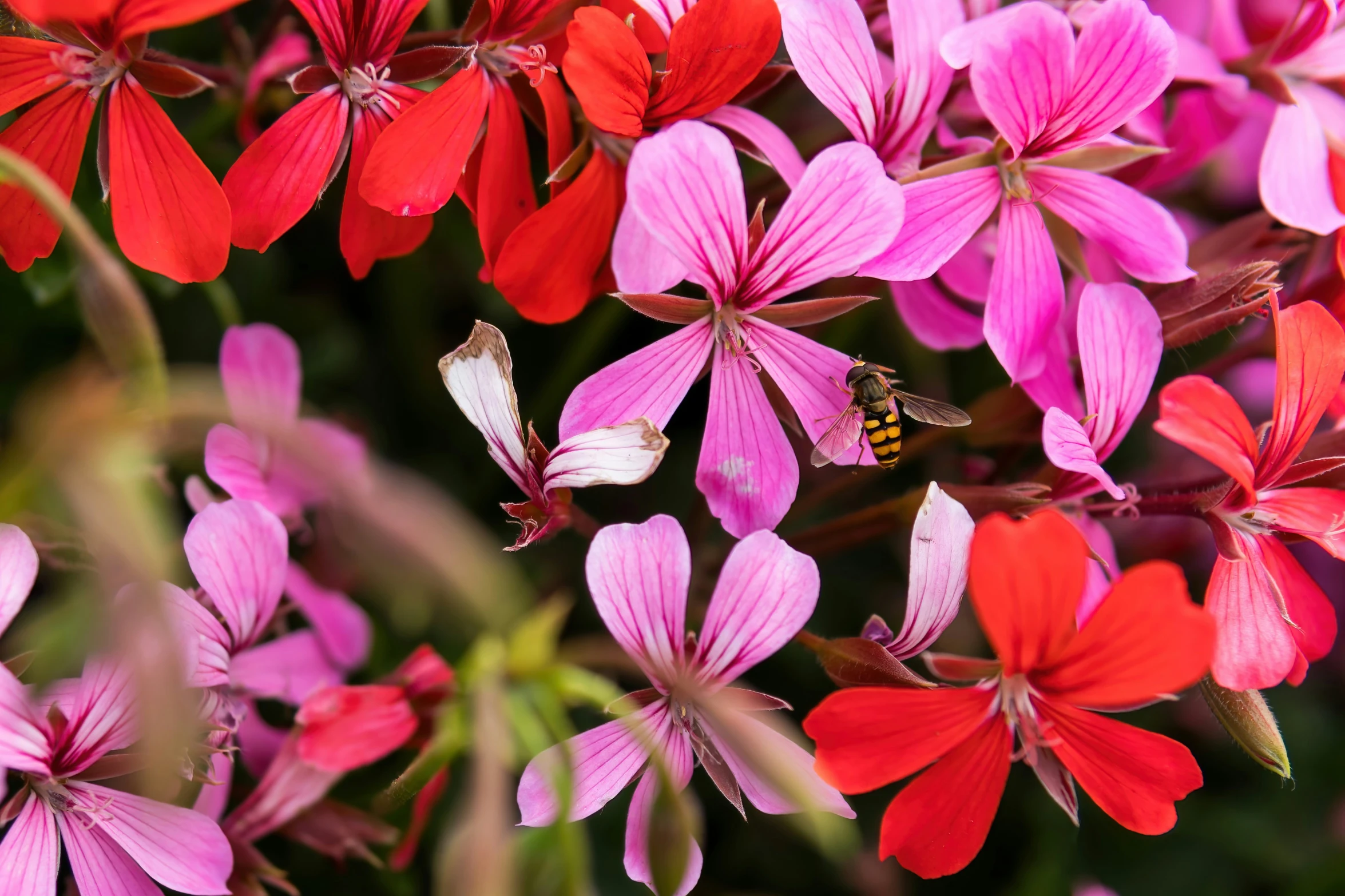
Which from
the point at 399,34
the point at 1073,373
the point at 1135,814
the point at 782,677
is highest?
the point at 399,34

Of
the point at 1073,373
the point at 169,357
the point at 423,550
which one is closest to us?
the point at 423,550

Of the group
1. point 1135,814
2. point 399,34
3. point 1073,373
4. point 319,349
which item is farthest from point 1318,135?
point 319,349

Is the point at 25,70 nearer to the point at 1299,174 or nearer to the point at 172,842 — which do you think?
the point at 172,842

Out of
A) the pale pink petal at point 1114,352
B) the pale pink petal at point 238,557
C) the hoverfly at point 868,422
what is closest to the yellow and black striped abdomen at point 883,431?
the hoverfly at point 868,422

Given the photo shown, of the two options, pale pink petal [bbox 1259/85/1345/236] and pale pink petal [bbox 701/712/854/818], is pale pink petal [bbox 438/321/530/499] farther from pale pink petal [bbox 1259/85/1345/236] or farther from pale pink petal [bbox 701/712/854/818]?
pale pink petal [bbox 1259/85/1345/236]

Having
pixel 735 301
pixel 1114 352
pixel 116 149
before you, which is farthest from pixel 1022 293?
pixel 116 149

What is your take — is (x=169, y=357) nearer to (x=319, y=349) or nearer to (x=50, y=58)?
(x=319, y=349)

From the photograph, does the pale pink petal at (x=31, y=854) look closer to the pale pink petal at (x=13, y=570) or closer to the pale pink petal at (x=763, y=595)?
the pale pink petal at (x=13, y=570)

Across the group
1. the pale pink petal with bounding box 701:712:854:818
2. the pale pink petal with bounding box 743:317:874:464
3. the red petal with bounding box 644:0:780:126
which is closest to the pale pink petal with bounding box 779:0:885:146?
the red petal with bounding box 644:0:780:126
